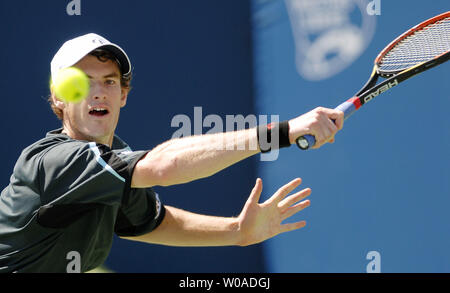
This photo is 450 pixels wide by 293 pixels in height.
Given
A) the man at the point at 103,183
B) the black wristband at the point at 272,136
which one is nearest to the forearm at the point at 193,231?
the man at the point at 103,183

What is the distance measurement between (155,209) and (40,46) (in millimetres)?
2240

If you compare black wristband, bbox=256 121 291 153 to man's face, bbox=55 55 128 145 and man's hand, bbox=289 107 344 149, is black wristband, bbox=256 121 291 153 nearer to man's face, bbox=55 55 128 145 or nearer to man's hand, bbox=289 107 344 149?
man's hand, bbox=289 107 344 149

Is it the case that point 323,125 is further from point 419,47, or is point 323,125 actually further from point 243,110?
point 243,110

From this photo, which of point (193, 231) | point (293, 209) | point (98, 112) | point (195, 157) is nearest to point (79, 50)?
point (98, 112)

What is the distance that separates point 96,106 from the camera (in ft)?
9.36

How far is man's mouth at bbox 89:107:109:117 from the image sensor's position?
2861 mm

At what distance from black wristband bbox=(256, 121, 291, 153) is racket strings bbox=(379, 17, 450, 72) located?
3.31 ft

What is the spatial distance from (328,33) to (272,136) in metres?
2.19

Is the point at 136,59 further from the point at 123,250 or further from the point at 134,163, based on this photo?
the point at 134,163

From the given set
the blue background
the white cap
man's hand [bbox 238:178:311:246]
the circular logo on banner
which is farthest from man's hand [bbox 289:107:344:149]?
the circular logo on banner

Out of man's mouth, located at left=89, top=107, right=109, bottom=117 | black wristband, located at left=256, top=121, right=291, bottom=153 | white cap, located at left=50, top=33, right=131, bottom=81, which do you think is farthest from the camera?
man's mouth, located at left=89, top=107, right=109, bottom=117

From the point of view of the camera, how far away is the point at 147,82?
5.00m
